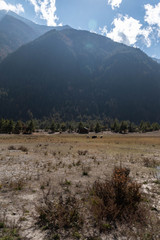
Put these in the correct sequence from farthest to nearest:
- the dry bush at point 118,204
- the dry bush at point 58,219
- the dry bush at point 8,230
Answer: the dry bush at point 118,204 → the dry bush at point 58,219 → the dry bush at point 8,230

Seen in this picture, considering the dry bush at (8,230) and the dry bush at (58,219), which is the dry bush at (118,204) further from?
the dry bush at (8,230)

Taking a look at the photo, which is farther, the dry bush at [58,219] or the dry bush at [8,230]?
the dry bush at [58,219]

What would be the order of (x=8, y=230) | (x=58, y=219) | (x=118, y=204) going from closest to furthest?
(x=8, y=230), (x=58, y=219), (x=118, y=204)

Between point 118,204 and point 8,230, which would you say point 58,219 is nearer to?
point 8,230

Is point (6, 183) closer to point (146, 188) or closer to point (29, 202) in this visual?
point (29, 202)

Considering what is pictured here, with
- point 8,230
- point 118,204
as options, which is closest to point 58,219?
point 8,230

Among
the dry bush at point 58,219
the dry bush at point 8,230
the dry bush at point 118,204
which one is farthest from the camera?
the dry bush at point 118,204

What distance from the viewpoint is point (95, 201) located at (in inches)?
192

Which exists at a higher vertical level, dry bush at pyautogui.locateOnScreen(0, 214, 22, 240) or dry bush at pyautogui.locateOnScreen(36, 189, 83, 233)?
dry bush at pyautogui.locateOnScreen(36, 189, 83, 233)

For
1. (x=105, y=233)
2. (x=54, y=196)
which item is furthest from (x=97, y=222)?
(x=54, y=196)

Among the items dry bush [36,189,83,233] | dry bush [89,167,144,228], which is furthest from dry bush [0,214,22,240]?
dry bush [89,167,144,228]

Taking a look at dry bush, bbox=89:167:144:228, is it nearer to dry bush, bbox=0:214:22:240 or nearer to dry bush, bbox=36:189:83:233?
dry bush, bbox=36:189:83:233

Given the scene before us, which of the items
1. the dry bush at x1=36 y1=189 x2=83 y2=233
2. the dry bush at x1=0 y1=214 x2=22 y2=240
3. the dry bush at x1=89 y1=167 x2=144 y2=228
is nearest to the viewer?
the dry bush at x1=0 y1=214 x2=22 y2=240

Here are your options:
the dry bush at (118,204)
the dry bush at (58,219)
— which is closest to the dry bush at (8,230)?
the dry bush at (58,219)
